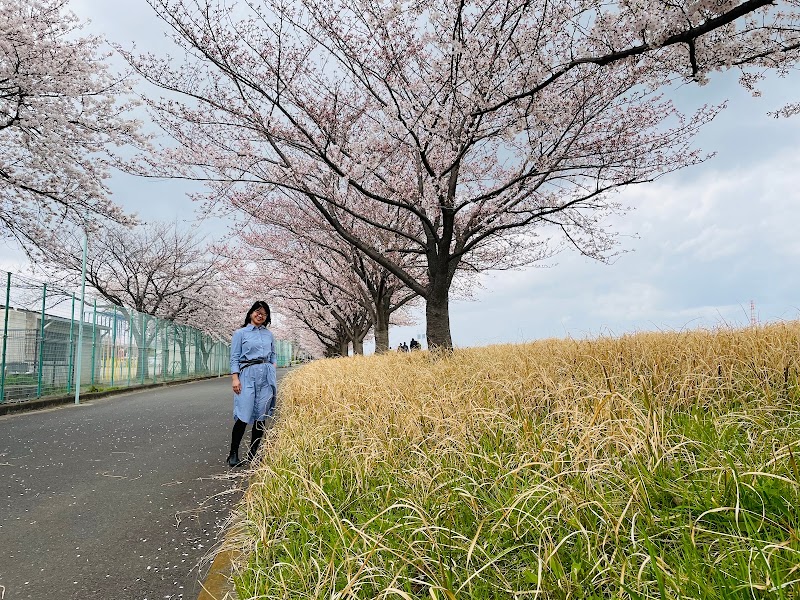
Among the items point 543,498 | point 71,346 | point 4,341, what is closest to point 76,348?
point 71,346

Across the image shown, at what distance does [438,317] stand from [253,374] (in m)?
4.41

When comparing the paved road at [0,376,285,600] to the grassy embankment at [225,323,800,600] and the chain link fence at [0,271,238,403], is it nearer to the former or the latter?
the grassy embankment at [225,323,800,600]

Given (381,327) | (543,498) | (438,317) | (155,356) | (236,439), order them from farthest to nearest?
(155,356) → (381,327) → (438,317) → (236,439) → (543,498)

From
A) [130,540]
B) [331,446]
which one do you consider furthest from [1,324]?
[331,446]

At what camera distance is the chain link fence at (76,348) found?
32.2 ft

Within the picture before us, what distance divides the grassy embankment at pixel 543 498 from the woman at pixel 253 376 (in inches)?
39.6

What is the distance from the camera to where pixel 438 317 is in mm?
8602

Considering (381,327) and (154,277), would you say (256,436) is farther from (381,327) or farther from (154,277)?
(154,277)

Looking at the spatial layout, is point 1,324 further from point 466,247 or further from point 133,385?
point 466,247

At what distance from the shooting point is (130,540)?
3008 millimetres

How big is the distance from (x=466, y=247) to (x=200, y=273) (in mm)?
20210

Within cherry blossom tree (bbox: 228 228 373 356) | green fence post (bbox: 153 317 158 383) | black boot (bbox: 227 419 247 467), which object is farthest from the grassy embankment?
green fence post (bbox: 153 317 158 383)

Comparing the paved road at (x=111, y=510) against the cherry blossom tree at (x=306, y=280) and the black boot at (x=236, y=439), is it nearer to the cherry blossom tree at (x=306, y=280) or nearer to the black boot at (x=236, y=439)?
the black boot at (x=236, y=439)

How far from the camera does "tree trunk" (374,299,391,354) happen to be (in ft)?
46.1
